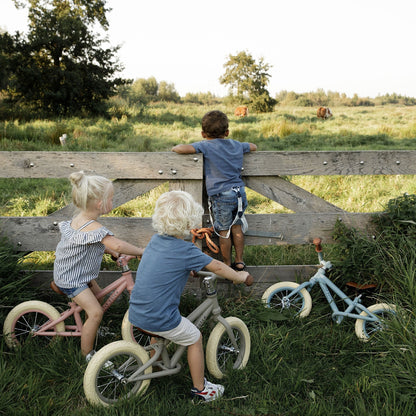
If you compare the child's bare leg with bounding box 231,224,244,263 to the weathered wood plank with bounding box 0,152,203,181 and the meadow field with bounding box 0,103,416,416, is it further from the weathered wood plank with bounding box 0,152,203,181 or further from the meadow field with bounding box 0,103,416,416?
the weathered wood plank with bounding box 0,152,203,181

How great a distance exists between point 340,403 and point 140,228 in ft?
7.08

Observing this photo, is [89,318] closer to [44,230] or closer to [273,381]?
[44,230]

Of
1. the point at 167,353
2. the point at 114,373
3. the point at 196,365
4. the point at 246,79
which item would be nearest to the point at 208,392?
the point at 196,365

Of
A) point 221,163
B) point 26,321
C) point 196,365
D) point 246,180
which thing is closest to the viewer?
point 196,365

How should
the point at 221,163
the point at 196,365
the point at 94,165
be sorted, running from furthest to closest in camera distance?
the point at 94,165, the point at 221,163, the point at 196,365

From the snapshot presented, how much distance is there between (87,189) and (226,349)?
1.52 metres

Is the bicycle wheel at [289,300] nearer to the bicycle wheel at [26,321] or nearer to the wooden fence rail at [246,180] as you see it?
the wooden fence rail at [246,180]

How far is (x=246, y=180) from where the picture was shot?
12.3ft

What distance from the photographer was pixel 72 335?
304cm

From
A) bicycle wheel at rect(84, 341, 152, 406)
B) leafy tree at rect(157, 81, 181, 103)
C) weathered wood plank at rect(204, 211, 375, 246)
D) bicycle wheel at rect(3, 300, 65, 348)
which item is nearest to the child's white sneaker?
bicycle wheel at rect(84, 341, 152, 406)

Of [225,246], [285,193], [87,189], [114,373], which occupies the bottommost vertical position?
[114,373]

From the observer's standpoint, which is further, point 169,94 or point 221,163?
point 169,94

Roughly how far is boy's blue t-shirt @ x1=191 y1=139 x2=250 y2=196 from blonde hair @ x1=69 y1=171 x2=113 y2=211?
3.22 feet

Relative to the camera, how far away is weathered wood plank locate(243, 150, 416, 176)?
3.64 m
